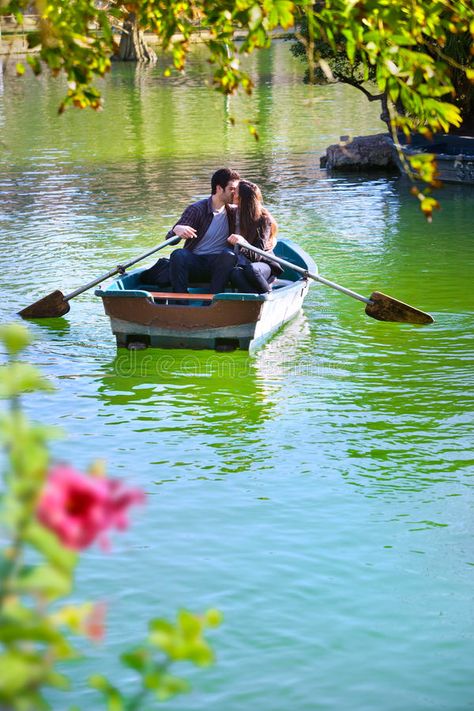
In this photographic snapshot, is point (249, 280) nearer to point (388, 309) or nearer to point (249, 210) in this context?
point (249, 210)

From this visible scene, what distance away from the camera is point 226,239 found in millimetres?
11148

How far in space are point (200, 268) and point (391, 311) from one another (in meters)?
1.84

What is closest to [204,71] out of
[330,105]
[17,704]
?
[330,105]

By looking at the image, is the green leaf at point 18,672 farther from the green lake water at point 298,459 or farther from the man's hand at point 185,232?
the man's hand at point 185,232

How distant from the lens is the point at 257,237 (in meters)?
11.0

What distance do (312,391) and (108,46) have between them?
5.27m

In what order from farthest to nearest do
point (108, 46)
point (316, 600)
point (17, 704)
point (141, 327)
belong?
point (141, 327)
point (316, 600)
point (108, 46)
point (17, 704)

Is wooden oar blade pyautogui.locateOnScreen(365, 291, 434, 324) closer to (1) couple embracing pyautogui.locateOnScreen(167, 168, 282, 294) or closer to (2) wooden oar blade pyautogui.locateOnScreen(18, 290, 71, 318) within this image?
(1) couple embracing pyautogui.locateOnScreen(167, 168, 282, 294)

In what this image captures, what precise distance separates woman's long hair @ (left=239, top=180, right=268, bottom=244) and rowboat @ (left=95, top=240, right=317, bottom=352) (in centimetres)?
65

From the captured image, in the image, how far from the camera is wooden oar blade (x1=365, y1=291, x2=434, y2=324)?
1113 centimetres

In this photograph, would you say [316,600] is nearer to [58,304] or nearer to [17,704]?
[17,704]

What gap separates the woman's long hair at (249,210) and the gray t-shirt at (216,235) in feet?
0.63

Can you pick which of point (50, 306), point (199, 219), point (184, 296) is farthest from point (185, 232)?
point (50, 306)

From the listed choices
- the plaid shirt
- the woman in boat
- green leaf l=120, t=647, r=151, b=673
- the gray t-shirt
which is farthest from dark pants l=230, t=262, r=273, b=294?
green leaf l=120, t=647, r=151, b=673
